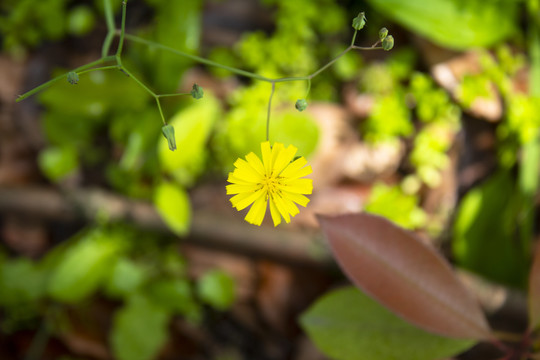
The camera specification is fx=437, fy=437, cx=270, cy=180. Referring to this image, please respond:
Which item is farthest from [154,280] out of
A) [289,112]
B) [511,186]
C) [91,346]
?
[511,186]

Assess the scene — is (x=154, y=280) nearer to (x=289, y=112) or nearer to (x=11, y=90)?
(x=289, y=112)

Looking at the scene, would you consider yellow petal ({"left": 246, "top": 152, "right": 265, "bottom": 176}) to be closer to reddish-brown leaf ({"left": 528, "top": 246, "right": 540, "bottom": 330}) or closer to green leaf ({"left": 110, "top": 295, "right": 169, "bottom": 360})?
reddish-brown leaf ({"left": 528, "top": 246, "right": 540, "bottom": 330})

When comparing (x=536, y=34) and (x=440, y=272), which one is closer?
(x=440, y=272)

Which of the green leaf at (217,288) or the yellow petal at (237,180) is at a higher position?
the yellow petal at (237,180)

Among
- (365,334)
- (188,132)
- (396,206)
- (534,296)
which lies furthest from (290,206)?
(396,206)

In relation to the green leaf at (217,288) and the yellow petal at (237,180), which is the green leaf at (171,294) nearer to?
the green leaf at (217,288)

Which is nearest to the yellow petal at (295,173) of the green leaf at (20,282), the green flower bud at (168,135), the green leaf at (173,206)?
the green flower bud at (168,135)
